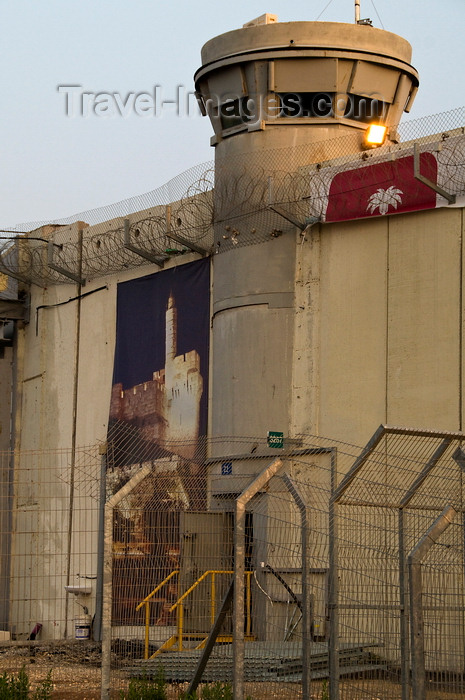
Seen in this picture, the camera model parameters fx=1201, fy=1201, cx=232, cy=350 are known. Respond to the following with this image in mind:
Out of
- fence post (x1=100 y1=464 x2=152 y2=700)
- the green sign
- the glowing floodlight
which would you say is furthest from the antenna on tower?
fence post (x1=100 y1=464 x2=152 y2=700)

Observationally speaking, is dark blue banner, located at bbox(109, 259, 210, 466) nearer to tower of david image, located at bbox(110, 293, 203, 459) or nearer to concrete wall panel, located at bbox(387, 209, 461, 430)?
tower of david image, located at bbox(110, 293, 203, 459)

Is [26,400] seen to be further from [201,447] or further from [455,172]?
[455,172]

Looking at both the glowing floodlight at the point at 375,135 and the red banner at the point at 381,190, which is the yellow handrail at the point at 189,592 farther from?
the glowing floodlight at the point at 375,135

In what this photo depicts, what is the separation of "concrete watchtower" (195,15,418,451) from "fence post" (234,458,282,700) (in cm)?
866

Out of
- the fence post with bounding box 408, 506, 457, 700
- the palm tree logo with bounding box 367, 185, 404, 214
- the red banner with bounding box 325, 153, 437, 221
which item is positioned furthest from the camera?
the palm tree logo with bounding box 367, 185, 404, 214

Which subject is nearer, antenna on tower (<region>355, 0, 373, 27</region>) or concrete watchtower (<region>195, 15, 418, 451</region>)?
concrete watchtower (<region>195, 15, 418, 451</region>)

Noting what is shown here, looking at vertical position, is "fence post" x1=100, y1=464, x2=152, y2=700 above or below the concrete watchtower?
below

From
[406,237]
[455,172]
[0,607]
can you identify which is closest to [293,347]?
[406,237]

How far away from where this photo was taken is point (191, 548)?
1533 cm

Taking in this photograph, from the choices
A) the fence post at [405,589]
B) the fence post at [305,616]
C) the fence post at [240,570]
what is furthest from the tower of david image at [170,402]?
the fence post at [405,589]

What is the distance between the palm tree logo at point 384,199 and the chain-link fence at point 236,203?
0.03 m

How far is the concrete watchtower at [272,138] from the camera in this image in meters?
18.8

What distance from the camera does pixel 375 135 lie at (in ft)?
61.9

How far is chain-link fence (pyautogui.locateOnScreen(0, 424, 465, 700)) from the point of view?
31.0 ft
